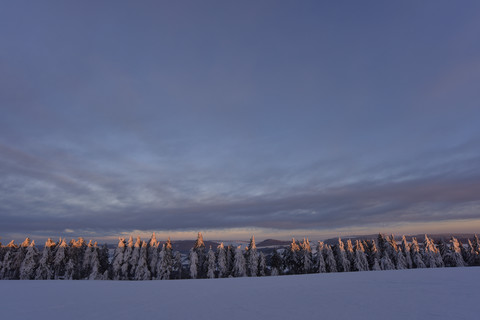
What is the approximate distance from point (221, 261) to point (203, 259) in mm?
6794

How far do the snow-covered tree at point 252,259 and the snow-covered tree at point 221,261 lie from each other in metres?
6.57

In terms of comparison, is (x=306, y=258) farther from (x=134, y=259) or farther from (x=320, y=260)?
(x=134, y=259)

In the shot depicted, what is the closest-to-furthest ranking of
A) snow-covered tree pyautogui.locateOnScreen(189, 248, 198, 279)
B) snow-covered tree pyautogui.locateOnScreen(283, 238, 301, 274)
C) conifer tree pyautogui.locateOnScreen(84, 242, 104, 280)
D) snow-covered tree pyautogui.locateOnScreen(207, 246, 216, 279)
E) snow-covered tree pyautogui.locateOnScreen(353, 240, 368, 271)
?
conifer tree pyautogui.locateOnScreen(84, 242, 104, 280) → snow-covered tree pyautogui.locateOnScreen(207, 246, 216, 279) → snow-covered tree pyautogui.locateOnScreen(189, 248, 198, 279) → snow-covered tree pyautogui.locateOnScreen(353, 240, 368, 271) → snow-covered tree pyautogui.locateOnScreen(283, 238, 301, 274)

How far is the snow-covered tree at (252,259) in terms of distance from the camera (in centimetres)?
6788

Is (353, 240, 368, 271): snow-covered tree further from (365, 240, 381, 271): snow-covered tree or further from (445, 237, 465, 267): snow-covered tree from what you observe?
(445, 237, 465, 267): snow-covered tree

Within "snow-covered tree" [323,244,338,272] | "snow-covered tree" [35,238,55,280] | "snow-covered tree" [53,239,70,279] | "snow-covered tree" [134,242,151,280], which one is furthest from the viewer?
"snow-covered tree" [323,244,338,272]

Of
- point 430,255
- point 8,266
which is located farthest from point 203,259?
point 430,255

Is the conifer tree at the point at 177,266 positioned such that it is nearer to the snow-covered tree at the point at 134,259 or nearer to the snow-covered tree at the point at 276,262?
the snow-covered tree at the point at 134,259

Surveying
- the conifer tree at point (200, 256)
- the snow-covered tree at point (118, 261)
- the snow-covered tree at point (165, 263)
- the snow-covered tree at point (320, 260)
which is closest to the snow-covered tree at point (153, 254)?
the snow-covered tree at point (165, 263)

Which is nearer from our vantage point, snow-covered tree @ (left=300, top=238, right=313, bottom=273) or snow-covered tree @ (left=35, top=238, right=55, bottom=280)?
snow-covered tree @ (left=35, top=238, right=55, bottom=280)

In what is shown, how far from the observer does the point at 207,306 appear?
13047 mm

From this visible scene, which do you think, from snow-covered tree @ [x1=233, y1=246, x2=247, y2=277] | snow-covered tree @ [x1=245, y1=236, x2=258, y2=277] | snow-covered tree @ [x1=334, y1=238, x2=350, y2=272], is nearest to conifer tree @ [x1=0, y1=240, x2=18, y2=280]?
snow-covered tree @ [x1=233, y1=246, x2=247, y2=277]

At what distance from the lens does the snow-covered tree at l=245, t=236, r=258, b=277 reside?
223ft

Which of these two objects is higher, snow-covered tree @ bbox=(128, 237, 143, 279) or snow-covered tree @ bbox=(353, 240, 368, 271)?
snow-covered tree @ bbox=(128, 237, 143, 279)
